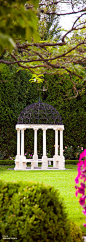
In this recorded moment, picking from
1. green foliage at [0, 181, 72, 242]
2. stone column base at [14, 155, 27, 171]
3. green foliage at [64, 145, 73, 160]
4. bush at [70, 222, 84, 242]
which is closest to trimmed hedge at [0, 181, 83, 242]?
green foliage at [0, 181, 72, 242]

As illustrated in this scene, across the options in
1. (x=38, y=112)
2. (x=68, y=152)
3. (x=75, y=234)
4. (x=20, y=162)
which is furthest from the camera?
(x=68, y=152)

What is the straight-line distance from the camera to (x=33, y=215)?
3451mm

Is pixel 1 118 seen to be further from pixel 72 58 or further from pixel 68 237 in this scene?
pixel 68 237

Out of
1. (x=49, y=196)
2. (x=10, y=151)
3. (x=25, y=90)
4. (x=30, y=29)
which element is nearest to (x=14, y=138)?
(x=10, y=151)

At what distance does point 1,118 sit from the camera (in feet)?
55.5

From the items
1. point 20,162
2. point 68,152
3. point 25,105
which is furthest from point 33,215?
point 25,105

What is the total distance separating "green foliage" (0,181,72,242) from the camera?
3428 mm

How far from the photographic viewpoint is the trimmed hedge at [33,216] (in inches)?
135

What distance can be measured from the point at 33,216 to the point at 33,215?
2cm

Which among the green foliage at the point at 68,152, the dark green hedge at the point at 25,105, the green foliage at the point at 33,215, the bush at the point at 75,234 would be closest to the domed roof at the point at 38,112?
the dark green hedge at the point at 25,105

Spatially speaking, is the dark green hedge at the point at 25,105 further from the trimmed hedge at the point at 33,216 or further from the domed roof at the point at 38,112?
the trimmed hedge at the point at 33,216

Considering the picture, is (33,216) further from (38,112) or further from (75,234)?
(38,112)

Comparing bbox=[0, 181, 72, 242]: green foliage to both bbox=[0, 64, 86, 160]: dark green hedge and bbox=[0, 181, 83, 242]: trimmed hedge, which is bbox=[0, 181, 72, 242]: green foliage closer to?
bbox=[0, 181, 83, 242]: trimmed hedge

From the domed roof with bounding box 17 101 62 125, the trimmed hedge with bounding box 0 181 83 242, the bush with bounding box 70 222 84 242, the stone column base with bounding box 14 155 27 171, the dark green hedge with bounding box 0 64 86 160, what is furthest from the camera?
the dark green hedge with bounding box 0 64 86 160
